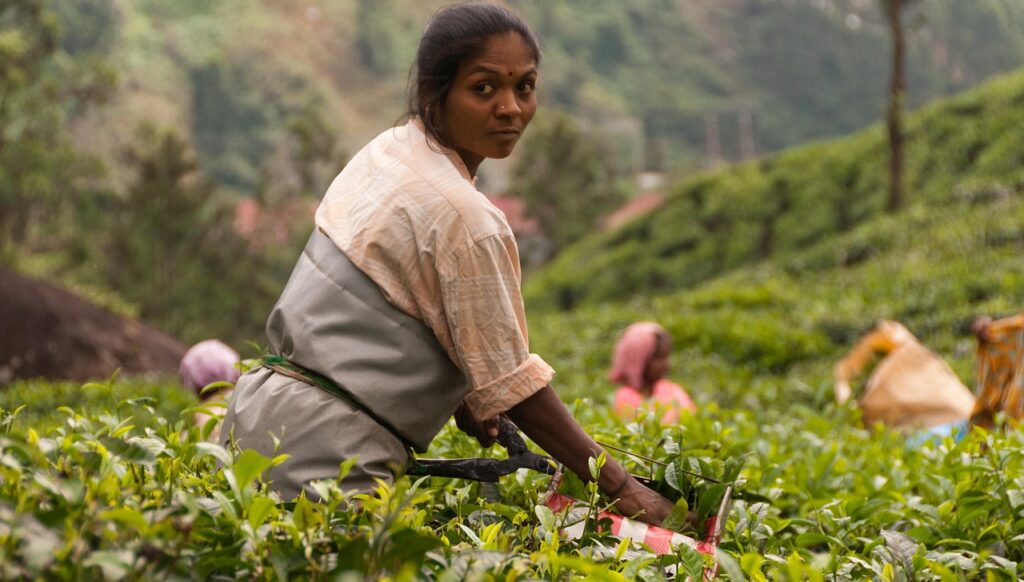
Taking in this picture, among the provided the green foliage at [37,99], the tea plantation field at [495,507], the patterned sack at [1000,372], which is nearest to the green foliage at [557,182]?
the green foliage at [37,99]

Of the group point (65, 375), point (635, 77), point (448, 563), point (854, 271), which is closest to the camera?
point (448, 563)

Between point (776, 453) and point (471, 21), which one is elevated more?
point (471, 21)

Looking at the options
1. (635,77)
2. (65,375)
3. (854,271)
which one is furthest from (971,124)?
(635,77)

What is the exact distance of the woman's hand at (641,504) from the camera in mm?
2115

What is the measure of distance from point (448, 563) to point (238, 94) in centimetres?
5664

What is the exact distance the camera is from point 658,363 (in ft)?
20.8

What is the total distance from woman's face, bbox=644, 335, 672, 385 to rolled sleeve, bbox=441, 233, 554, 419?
4318mm

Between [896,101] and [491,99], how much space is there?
1494 cm

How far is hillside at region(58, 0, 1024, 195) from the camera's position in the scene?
174 ft

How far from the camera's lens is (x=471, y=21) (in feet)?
7.02

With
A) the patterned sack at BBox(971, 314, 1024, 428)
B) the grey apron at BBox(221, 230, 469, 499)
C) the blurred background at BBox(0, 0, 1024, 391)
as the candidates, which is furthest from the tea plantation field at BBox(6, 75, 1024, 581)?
the blurred background at BBox(0, 0, 1024, 391)

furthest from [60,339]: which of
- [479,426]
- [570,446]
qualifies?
[570,446]

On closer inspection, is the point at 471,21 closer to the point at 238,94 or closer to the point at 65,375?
the point at 65,375

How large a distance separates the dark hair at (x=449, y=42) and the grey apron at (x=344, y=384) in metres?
0.35
